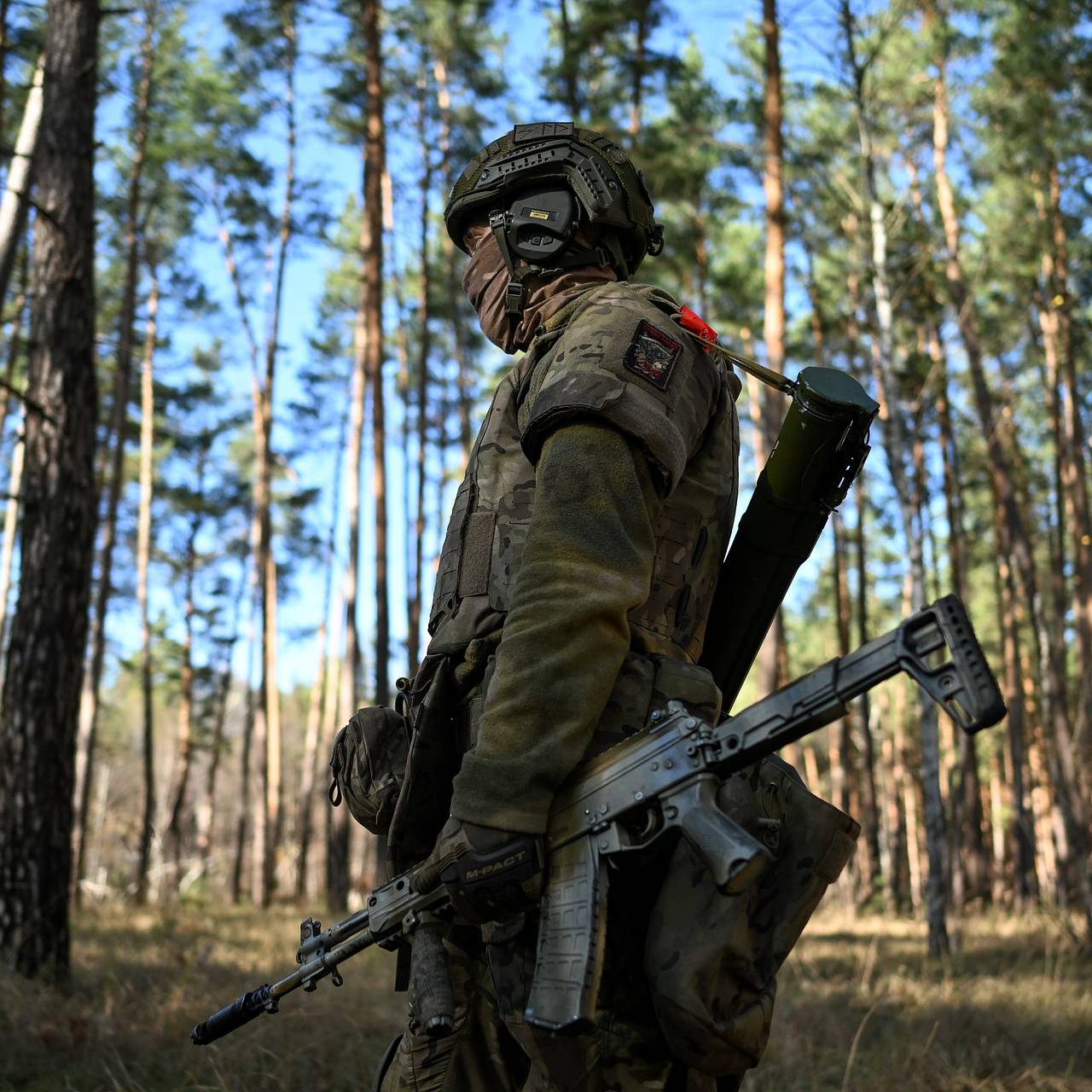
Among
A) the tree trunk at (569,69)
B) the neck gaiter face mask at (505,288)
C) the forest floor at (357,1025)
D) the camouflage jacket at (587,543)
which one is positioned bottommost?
the forest floor at (357,1025)

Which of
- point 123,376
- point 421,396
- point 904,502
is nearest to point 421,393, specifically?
point 421,396

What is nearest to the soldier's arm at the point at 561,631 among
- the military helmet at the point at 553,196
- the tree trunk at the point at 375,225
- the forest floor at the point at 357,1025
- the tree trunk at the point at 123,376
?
the military helmet at the point at 553,196

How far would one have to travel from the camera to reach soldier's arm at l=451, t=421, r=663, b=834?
6.04ft

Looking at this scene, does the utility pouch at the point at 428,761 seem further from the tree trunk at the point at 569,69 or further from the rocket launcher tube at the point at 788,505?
the tree trunk at the point at 569,69

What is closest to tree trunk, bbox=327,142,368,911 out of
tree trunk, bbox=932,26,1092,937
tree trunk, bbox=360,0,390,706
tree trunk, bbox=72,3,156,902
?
tree trunk, bbox=360,0,390,706

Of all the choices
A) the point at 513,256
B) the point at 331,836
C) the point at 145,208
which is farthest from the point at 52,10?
the point at 145,208

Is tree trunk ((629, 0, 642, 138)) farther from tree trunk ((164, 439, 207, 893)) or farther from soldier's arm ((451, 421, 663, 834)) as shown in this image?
soldier's arm ((451, 421, 663, 834))

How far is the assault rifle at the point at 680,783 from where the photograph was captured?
1711mm

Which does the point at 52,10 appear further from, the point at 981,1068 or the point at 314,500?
the point at 314,500

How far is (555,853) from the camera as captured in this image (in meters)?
1.92

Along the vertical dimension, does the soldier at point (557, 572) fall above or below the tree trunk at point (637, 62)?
below

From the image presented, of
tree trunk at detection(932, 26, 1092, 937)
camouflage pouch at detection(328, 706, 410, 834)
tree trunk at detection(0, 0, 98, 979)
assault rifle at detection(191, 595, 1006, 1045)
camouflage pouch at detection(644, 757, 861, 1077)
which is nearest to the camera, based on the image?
assault rifle at detection(191, 595, 1006, 1045)

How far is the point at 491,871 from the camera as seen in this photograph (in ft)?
5.94

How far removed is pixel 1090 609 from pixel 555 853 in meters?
15.4
